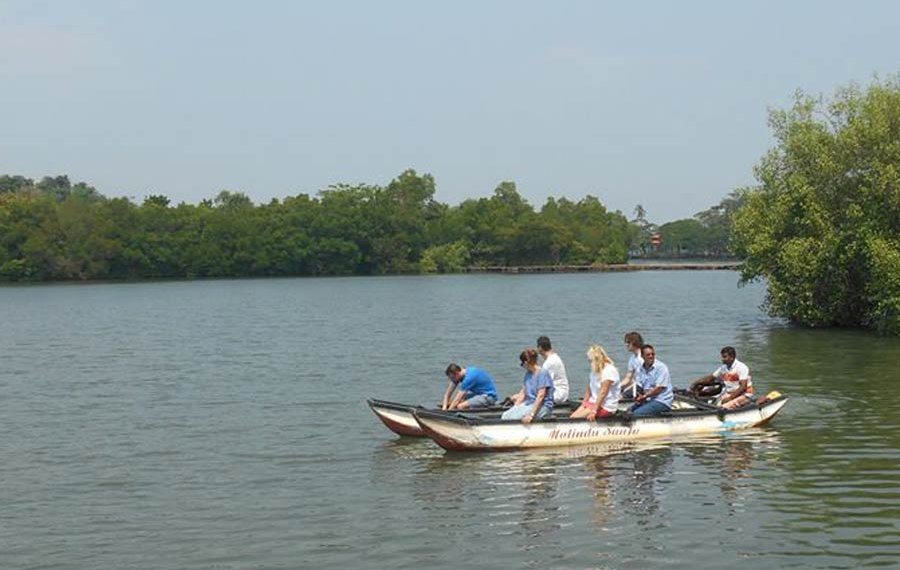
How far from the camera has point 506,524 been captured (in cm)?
1603

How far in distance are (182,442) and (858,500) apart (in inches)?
555

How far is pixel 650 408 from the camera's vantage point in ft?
72.1

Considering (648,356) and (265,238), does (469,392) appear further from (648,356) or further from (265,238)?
(265,238)

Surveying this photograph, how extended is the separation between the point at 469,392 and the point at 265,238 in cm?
15636

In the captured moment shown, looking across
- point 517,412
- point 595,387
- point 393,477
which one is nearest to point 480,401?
point 517,412

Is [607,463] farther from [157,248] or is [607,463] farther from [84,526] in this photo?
[157,248]

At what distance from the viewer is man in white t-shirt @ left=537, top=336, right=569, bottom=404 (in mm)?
21531

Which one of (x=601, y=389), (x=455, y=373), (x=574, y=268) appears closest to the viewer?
(x=601, y=389)

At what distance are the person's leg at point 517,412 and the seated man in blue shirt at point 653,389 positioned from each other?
2248 mm

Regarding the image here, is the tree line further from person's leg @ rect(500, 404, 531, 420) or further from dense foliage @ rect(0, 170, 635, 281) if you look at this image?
person's leg @ rect(500, 404, 531, 420)

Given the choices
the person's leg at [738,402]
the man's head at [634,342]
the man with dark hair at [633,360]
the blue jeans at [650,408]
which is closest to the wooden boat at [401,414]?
the man with dark hair at [633,360]

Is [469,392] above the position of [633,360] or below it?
below

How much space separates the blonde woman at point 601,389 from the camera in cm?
2119

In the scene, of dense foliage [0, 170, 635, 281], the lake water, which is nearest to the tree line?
dense foliage [0, 170, 635, 281]
